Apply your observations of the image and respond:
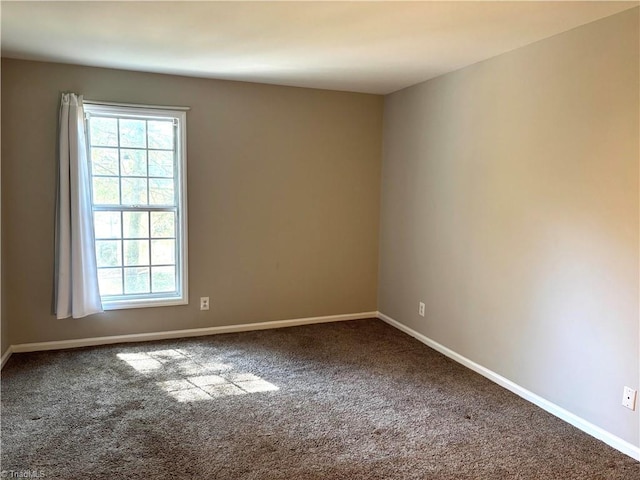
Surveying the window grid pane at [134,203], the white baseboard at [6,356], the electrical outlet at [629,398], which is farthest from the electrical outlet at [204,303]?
the electrical outlet at [629,398]

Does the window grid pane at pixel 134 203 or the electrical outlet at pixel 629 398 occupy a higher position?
the window grid pane at pixel 134 203

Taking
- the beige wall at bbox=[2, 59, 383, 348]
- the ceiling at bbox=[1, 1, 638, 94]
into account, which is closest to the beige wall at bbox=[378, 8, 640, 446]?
the ceiling at bbox=[1, 1, 638, 94]

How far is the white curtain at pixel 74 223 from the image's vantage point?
11.6ft

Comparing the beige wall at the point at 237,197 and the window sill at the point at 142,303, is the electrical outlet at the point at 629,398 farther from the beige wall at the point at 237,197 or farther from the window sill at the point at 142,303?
the window sill at the point at 142,303

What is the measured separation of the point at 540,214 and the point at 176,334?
3.06 metres

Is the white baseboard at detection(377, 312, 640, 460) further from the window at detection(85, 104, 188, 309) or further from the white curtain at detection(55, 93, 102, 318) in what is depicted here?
the white curtain at detection(55, 93, 102, 318)

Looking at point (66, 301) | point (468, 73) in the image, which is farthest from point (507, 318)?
point (66, 301)

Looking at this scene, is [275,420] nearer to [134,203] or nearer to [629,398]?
[629,398]

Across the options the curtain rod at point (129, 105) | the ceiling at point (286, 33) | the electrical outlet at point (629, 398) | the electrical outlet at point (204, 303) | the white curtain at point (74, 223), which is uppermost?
the ceiling at point (286, 33)

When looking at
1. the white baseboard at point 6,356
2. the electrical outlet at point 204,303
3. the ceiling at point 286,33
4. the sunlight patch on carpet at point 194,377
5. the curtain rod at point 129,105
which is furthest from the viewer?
the electrical outlet at point 204,303

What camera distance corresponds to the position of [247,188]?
4195 millimetres

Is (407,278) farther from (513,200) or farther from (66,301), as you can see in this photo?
(66,301)

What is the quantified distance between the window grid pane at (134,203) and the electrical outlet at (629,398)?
3337mm

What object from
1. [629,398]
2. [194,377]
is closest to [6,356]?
[194,377]
